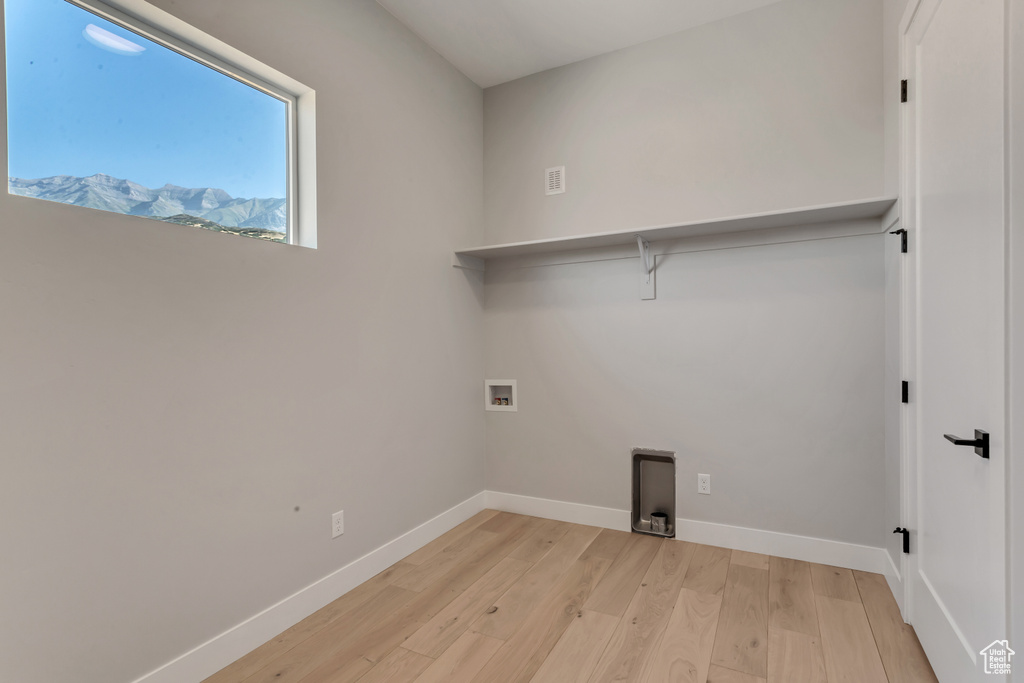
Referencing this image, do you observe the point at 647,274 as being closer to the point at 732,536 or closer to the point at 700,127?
the point at 700,127

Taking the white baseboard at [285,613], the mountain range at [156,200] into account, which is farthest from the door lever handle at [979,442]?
the mountain range at [156,200]

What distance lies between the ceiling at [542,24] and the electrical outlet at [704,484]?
8.17ft

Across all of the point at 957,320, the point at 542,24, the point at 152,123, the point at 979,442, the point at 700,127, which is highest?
the point at 542,24

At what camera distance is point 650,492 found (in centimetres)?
297

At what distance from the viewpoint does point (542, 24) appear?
2688 mm

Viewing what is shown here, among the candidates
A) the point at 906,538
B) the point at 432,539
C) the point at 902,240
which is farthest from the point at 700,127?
the point at 432,539

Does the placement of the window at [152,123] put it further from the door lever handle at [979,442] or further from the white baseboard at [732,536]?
the door lever handle at [979,442]

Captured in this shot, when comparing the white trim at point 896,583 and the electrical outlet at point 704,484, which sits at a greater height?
the electrical outlet at point 704,484

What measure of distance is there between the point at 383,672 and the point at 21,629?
1028 mm

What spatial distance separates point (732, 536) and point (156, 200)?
119 inches

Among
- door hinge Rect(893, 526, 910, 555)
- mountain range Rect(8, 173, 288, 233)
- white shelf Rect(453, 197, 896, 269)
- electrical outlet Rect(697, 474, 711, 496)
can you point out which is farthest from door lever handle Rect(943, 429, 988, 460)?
mountain range Rect(8, 173, 288, 233)

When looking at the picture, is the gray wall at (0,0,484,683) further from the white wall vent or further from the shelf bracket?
the shelf bracket

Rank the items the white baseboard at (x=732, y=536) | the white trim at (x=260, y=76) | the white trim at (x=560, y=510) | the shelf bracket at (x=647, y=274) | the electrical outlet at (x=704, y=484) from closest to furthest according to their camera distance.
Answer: the white trim at (x=260, y=76)
the white baseboard at (x=732, y=536)
the electrical outlet at (x=704, y=484)
the shelf bracket at (x=647, y=274)
the white trim at (x=560, y=510)

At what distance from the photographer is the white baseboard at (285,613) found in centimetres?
166
